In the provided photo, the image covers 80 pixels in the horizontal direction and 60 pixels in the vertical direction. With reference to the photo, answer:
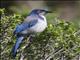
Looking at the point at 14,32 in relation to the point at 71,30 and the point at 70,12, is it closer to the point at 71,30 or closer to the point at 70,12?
the point at 71,30

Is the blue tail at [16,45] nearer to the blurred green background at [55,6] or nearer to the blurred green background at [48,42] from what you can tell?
the blurred green background at [48,42]

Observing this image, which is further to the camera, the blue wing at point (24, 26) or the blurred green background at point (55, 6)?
the blurred green background at point (55, 6)

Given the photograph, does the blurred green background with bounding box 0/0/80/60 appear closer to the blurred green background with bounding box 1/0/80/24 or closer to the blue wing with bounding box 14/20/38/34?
the blue wing with bounding box 14/20/38/34

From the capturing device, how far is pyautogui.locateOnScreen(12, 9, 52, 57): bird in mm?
4687

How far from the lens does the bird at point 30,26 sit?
469cm

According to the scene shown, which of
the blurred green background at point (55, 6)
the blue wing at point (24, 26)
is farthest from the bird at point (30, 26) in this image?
the blurred green background at point (55, 6)

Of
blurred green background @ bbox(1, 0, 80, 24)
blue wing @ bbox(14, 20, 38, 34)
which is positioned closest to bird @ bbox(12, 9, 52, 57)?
blue wing @ bbox(14, 20, 38, 34)

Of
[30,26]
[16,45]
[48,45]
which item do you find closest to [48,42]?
[48,45]

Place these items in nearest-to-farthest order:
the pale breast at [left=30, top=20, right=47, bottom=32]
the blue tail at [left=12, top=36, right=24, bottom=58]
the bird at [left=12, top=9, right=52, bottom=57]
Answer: the blue tail at [left=12, top=36, right=24, bottom=58] < the bird at [left=12, top=9, right=52, bottom=57] < the pale breast at [left=30, top=20, right=47, bottom=32]

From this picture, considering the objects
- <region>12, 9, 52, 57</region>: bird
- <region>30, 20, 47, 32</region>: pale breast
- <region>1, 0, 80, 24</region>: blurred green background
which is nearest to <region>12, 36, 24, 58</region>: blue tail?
<region>12, 9, 52, 57</region>: bird

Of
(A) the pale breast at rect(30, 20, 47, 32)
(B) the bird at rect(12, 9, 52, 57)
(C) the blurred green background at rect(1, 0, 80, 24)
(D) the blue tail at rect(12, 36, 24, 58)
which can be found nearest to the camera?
(D) the blue tail at rect(12, 36, 24, 58)

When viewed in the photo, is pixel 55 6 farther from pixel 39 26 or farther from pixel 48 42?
pixel 48 42

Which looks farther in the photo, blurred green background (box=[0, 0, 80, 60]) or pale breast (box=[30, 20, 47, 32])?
pale breast (box=[30, 20, 47, 32])

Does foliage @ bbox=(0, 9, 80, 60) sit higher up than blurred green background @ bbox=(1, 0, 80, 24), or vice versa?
foliage @ bbox=(0, 9, 80, 60)
